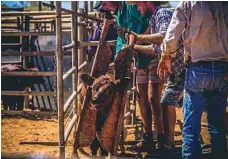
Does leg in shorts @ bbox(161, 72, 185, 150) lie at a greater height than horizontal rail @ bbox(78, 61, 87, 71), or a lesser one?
lesser

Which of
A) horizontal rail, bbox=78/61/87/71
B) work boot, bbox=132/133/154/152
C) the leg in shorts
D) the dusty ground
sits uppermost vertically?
horizontal rail, bbox=78/61/87/71

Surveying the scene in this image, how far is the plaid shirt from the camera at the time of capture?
3719 millimetres

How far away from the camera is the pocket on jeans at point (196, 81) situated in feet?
9.89

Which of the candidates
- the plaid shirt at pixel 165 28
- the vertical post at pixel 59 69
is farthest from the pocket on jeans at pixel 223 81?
the vertical post at pixel 59 69

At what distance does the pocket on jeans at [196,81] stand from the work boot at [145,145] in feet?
4.95

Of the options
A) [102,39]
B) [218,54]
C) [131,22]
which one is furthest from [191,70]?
[131,22]

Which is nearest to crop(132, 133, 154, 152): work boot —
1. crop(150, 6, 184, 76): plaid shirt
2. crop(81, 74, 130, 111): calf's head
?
crop(150, 6, 184, 76): plaid shirt

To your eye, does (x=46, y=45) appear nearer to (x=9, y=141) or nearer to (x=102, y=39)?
(x=9, y=141)

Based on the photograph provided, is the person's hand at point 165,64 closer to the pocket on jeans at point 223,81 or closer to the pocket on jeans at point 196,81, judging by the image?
the pocket on jeans at point 196,81

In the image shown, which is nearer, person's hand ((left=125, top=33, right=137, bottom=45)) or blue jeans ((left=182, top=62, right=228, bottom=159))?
blue jeans ((left=182, top=62, right=228, bottom=159))

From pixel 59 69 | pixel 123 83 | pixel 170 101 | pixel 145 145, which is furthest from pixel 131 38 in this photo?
pixel 145 145

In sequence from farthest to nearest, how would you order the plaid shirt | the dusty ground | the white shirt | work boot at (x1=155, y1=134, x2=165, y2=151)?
the dusty ground
work boot at (x1=155, y1=134, x2=165, y2=151)
the plaid shirt
the white shirt

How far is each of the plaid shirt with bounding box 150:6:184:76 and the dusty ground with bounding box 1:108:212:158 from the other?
4.36ft

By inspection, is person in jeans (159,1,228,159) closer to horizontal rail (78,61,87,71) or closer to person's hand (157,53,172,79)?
person's hand (157,53,172,79)
